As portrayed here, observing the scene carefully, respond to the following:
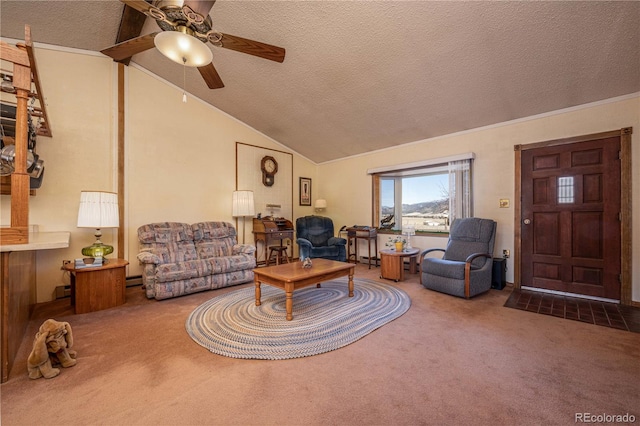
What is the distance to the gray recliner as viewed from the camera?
3.38m

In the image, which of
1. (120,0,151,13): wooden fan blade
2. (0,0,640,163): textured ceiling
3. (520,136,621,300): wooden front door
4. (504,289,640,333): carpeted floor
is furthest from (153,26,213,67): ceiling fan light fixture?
(520,136,621,300): wooden front door

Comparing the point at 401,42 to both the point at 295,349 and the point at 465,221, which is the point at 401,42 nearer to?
the point at 465,221

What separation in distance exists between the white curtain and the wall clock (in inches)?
135

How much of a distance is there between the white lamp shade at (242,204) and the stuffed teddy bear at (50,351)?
3077 millimetres

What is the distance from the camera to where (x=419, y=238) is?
16.3 ft

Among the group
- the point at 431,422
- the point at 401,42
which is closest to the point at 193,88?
the point at 401,42

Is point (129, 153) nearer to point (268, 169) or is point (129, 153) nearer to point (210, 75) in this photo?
point (210, 75)

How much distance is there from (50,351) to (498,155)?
537cm

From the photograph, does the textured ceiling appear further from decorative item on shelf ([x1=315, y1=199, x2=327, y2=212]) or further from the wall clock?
decorative item on shelf ([x1=315, y1=199, x2=327, y2=212])

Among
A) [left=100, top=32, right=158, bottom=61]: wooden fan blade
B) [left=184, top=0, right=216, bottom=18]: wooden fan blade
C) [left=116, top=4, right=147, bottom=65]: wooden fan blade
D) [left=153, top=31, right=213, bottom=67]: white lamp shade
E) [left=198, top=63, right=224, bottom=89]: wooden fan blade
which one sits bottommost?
[left=153, top=31, right=213, bottom=67]: white lamp shade

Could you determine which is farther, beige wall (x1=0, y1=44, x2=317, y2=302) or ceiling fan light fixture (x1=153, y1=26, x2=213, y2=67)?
beige wall (x1=0, y1=44, x2=317, y2=302)

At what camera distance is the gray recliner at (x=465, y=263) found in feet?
11.1

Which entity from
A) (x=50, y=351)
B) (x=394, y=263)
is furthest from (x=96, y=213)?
(x=394, y=263)

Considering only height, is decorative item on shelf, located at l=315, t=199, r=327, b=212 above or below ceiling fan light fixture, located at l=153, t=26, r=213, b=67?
below
